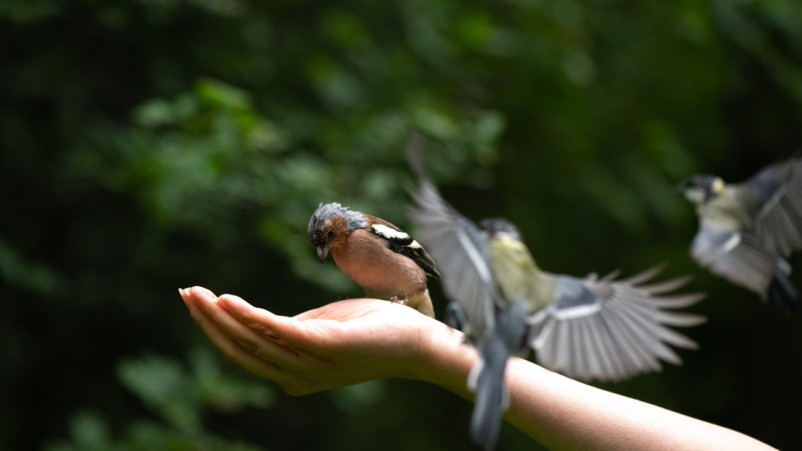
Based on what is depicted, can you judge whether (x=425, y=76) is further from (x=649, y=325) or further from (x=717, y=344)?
(x=717, y=344)

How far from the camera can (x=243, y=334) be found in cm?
154

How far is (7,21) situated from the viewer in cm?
309

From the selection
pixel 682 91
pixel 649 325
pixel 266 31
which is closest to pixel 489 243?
pixel 649 325

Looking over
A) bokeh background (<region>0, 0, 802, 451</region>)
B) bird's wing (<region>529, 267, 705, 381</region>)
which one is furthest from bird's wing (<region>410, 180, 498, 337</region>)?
bokeh background (<region>0, 0, 802, 451</region>)

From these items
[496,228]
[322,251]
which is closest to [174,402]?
[322,251]

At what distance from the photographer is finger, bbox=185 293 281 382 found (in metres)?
1.56

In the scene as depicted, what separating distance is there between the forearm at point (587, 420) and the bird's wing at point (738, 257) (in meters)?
0.46

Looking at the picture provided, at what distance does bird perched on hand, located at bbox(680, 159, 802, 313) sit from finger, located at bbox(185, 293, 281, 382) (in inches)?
41.5

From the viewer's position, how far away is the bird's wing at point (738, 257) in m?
1.36

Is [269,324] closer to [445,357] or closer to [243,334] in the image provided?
[243,334]

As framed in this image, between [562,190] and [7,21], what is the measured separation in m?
3.15

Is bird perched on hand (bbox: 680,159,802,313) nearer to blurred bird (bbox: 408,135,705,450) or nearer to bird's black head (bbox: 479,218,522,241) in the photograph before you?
blurred bird (bbox: 408,135,705,450)

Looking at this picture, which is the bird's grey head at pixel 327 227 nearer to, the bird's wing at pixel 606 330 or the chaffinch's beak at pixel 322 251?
the chaffinch's beak at pixel 322 251

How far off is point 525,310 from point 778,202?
0.77 m
